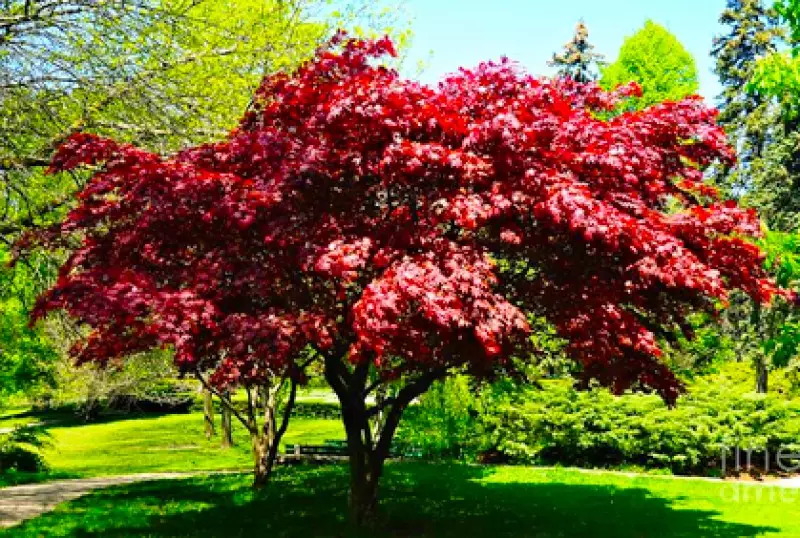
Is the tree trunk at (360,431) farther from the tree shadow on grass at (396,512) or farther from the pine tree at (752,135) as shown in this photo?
the pine tree at (752,135)

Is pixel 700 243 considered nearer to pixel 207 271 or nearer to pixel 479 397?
pixel 207 271

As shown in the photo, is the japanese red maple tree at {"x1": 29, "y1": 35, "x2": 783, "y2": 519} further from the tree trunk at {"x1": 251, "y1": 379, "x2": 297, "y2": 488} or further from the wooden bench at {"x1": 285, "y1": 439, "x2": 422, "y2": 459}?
the wooden bench at {"x1": 285, "y1": 439, "x2": 422, "y2": 459}

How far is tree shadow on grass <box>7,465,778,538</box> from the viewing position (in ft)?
32.7

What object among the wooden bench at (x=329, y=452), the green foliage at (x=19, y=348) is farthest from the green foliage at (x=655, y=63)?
the green foliage at (x=19, y=348)

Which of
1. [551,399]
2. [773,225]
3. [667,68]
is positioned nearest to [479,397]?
[551,399]

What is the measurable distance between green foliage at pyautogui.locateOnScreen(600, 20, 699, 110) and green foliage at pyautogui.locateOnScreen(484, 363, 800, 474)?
18028 millimetres

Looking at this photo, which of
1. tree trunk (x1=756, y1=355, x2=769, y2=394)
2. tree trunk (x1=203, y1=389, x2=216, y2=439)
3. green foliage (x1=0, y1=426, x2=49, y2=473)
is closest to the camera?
green foliage (x1=0, y1=426, x2=49, y2=473)

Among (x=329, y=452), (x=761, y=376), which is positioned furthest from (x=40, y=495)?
(x=761, y=376)

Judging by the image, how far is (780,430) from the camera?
54.9 feet

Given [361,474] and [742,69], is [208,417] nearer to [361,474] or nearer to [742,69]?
[361,474]

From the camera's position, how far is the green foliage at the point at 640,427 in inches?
656

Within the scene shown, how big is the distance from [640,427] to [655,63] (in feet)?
71.7

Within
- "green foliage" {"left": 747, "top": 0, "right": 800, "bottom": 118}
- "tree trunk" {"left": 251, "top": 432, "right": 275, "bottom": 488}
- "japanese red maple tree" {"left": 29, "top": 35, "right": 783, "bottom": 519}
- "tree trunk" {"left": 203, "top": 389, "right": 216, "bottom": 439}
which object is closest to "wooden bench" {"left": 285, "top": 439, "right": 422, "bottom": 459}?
"tree trunk" {"left": 251, "top": 432, "right": 275, "bottom": 488}

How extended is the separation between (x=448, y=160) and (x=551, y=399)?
42.0 feet
